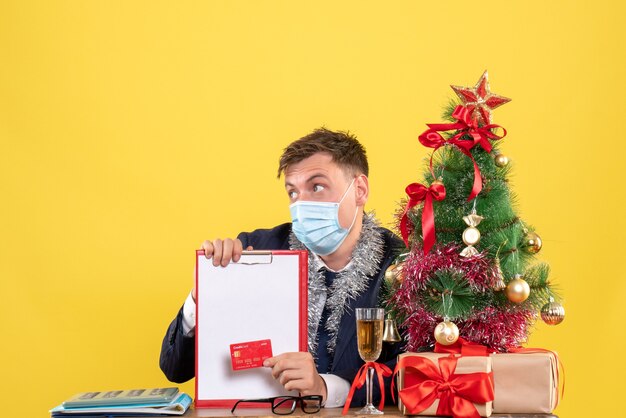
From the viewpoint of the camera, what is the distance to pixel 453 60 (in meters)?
3.60

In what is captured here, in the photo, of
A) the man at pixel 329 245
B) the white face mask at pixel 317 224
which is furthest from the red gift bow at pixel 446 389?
the white face mask at pixel 317 224

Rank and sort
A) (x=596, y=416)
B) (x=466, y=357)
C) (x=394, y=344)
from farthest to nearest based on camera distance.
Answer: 1. (x=596, y=416)
2. (x=394, y=344)
3. (x=466, y=357)

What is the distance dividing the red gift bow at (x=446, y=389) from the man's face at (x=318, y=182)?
2.96 feet

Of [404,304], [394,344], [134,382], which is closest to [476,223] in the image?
[404,304]

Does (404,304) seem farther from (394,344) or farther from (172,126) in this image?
(172,126)

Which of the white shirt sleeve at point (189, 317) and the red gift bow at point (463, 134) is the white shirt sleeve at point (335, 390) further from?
the red gift bow at point (463, 134)

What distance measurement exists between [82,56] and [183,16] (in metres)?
0.45

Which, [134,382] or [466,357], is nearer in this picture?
[466,357]

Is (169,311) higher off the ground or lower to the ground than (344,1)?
lower

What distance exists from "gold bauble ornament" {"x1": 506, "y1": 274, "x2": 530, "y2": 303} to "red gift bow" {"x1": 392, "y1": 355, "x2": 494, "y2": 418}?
0.69ft

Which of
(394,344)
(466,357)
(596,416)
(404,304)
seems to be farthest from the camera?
(596,416)

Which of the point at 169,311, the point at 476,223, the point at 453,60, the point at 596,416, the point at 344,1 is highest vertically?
the point at 344,1

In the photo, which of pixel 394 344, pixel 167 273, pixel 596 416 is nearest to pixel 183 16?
pixel 167 273

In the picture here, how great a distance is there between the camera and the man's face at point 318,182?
292 centimetres
